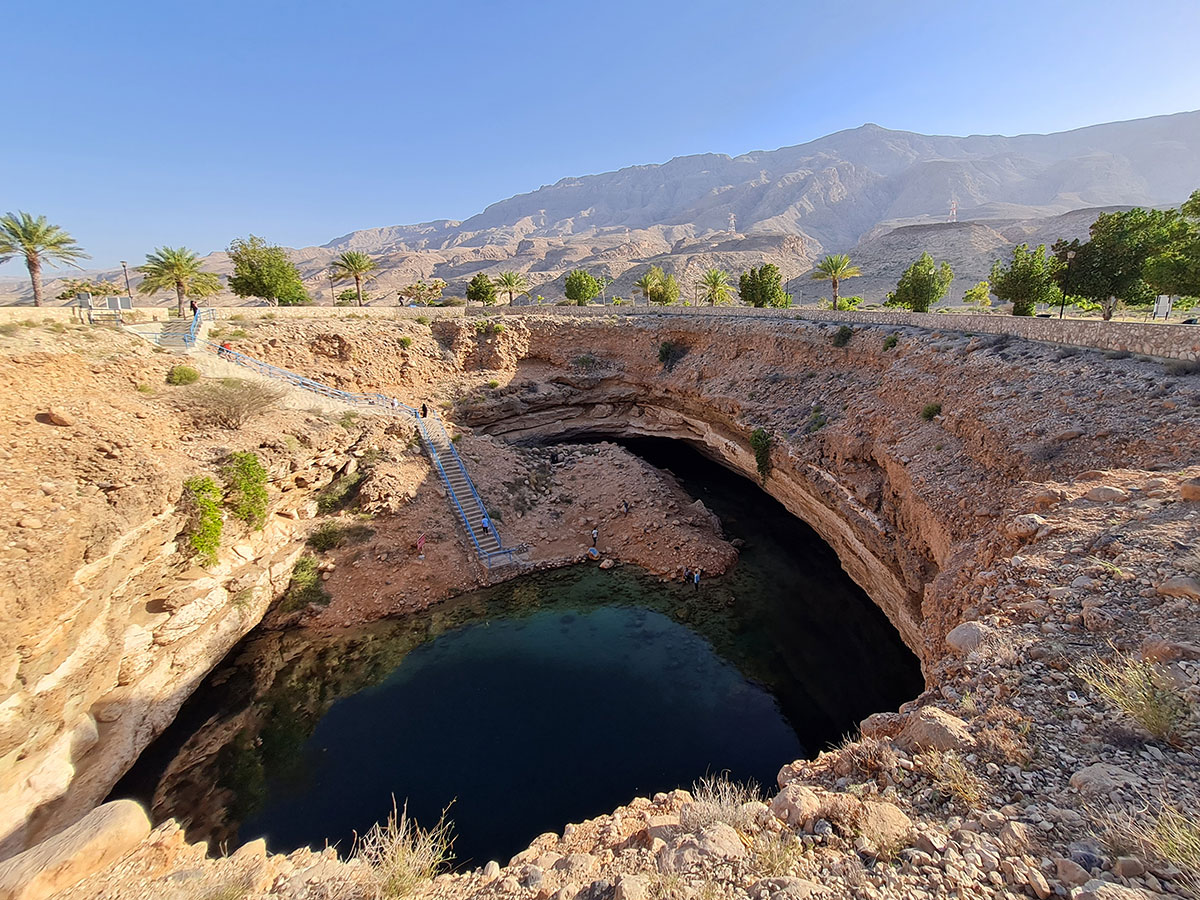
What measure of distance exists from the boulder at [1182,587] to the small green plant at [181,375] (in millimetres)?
29454

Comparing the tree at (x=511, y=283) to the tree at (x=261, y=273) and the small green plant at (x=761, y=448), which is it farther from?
the small green plant at (x=761, y=448)

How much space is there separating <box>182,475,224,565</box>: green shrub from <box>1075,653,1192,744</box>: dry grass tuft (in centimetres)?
2197

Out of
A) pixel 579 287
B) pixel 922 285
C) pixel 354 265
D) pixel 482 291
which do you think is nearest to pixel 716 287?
pixel 579 287

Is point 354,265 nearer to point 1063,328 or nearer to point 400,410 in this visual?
point 400,410

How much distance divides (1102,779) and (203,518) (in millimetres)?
21781

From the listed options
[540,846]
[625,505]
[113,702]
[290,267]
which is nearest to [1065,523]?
[540,846]

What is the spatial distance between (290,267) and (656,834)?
41232mm

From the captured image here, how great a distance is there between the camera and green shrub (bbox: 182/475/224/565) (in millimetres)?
16688

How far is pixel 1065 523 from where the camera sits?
10547 millimetres

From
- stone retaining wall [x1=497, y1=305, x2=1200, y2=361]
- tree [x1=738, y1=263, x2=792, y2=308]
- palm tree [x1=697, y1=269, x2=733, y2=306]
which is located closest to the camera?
stone retaining wall [x1=497, y1=305, x2=1200, y2=361]

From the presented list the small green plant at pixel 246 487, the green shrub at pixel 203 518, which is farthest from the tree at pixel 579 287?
the green shrub at pixel 203 518

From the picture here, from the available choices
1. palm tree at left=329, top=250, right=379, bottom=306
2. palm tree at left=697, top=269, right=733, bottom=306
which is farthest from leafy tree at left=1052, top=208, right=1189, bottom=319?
palm tree at left=329, top=250, right=379, bottom=306

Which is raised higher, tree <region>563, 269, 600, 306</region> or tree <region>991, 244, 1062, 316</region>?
tree <region>563, 269, 600, 306</region>

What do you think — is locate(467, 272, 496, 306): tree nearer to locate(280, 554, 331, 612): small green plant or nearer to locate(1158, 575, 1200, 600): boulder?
locate(280, 554, 331, 612): small green plant
